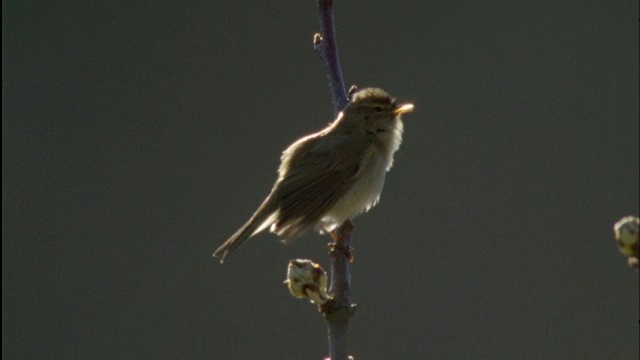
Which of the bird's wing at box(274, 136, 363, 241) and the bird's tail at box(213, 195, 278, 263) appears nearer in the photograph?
the bird's tail at box(213, 195, 278, 263)

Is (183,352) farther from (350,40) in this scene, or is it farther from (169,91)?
(350,40)

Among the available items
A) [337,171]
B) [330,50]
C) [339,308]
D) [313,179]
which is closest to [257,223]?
[313,179]

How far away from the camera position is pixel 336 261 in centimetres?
214

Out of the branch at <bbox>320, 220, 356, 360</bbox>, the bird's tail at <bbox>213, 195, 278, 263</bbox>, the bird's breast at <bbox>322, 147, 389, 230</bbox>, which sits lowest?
the branch at <bbox>320, 220, 356, 360</bbox>

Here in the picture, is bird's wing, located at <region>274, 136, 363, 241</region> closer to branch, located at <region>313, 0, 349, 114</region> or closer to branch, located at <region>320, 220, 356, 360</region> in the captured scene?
branch, located at <region>313, 0, 349, 114</region>

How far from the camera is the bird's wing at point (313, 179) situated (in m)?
3.06

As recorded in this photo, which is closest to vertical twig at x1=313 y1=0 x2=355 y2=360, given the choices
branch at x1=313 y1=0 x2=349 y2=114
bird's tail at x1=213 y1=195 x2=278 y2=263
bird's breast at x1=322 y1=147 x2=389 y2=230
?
branch at x1=313 y1=0 x2=349 y2=114

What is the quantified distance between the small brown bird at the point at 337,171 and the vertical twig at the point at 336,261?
14cm

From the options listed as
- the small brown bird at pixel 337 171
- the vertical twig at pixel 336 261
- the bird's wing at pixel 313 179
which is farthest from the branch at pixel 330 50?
the bird's wing at pixel 313 179

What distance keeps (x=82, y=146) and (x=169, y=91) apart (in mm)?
828

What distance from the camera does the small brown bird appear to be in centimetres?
308

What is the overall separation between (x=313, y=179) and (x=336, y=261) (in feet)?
3.57

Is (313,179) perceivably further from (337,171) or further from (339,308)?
(339,308)

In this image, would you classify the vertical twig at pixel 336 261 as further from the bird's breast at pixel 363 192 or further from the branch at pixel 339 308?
the bird's breast at pixel 363 192
